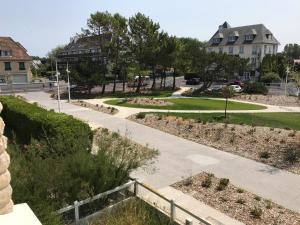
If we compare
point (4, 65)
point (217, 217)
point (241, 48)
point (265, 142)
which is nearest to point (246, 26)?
point (241, 48)

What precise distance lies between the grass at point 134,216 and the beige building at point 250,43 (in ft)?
203

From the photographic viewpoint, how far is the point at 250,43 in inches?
2692

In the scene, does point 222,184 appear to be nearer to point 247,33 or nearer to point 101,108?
point 101,108

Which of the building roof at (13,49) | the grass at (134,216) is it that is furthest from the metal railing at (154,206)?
the building roof at (13,49)

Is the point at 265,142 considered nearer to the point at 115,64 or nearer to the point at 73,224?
the point at 73,224

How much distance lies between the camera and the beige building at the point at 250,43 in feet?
223

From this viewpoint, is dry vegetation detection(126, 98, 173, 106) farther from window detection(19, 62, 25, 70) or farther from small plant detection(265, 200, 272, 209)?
window detection(19, 62, 25, 70)

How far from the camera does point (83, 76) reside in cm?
4119

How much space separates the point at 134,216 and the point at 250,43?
66.7 m

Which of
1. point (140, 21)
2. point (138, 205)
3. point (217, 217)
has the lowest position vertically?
point (217, 217)

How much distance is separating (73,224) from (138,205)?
1988 millimetres

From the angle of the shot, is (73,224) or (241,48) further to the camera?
(241,48)

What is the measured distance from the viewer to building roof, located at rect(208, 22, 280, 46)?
221 feet

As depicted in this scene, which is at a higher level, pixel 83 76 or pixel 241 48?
pixel 241 48
